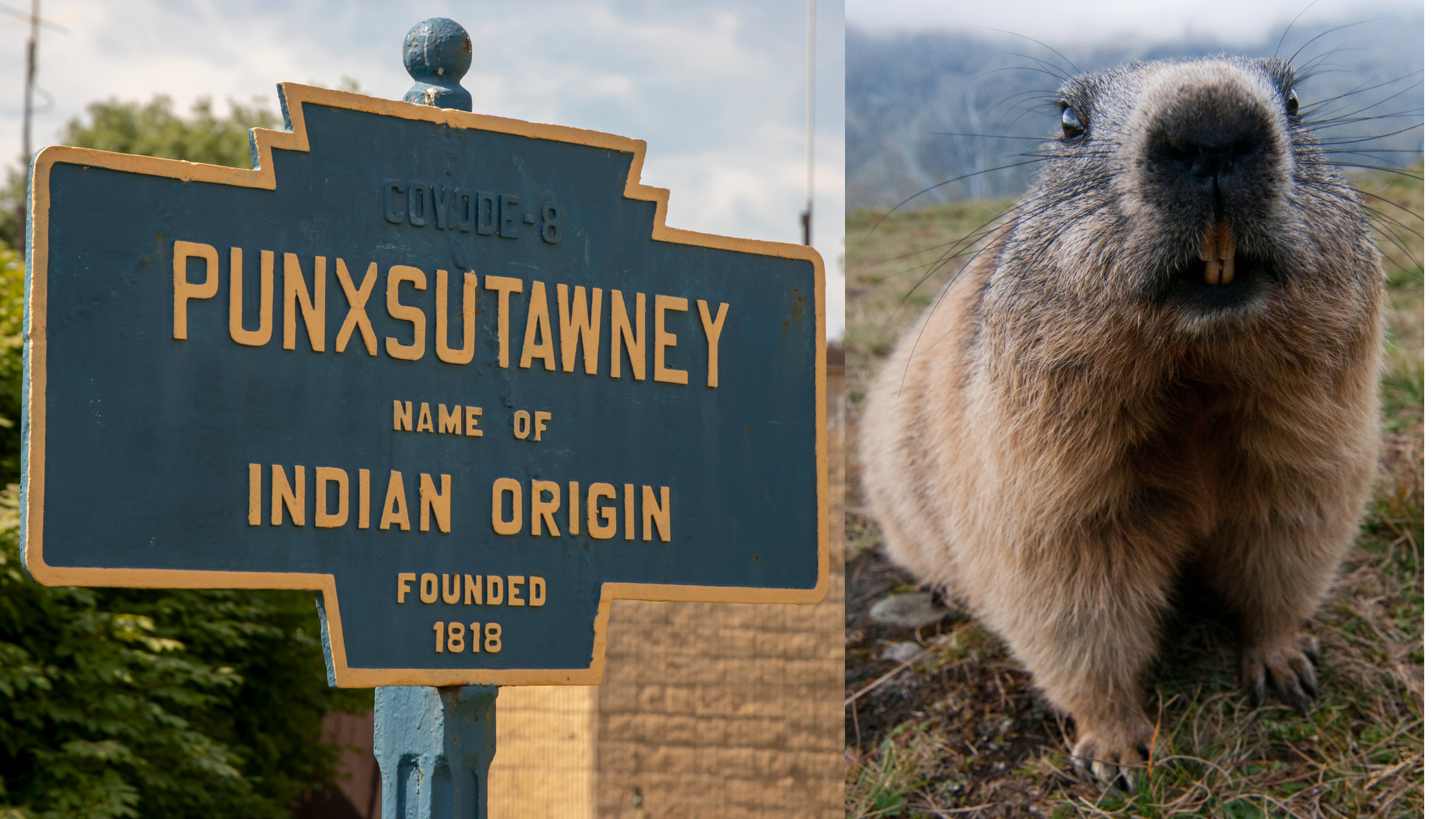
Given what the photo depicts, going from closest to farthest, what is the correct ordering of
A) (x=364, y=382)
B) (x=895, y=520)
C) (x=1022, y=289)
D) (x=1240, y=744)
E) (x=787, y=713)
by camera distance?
(x=364, y=382)
(x=1022, y=289)
(x=1240, y=744)
(x=895, y=520)
(x=787, y=713)

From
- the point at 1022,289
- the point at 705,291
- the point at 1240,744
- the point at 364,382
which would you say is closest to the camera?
the point at 364,382

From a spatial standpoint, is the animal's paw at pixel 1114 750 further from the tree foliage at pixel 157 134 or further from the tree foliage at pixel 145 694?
the tree foliage at pixel 157 134

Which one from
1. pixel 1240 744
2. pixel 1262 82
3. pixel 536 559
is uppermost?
pixel 1262 82

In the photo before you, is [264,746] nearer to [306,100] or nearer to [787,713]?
[787,713]

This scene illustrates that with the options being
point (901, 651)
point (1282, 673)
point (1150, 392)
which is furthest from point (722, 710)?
point (1150, 392)

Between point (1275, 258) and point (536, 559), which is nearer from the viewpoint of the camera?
point (536, 559)

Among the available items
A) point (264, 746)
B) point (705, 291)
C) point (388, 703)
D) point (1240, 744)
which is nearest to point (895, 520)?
point (1240, 744)

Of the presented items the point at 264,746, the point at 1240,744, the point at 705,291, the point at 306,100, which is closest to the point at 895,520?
the point at 1240,744

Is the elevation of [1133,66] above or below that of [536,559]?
above
